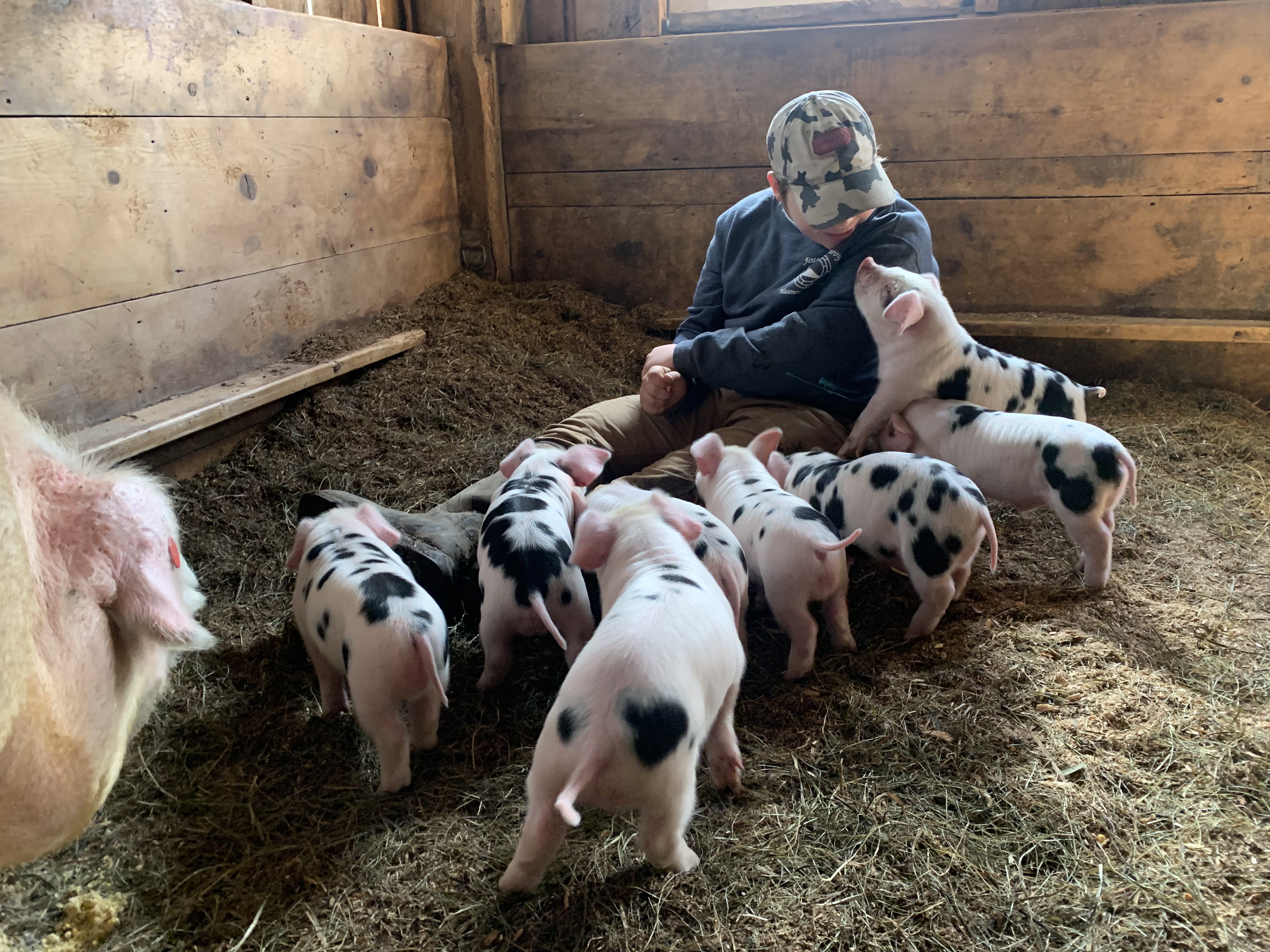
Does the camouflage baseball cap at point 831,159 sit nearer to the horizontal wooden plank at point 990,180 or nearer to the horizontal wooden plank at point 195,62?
the horizontal wooden plank at point 990,180

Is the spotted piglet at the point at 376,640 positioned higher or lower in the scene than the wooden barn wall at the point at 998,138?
lower

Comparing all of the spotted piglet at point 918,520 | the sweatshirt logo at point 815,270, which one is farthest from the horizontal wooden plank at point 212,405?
the spotted piglet at point 918,520

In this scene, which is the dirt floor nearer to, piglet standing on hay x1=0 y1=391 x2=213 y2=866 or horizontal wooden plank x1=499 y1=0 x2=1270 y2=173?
piglet standing on hay x1=0 y1=391 x2=213 y2=866

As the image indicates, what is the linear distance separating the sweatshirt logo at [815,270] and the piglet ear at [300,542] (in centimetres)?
189

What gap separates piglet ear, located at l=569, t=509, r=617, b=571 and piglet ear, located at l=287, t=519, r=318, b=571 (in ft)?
2.59

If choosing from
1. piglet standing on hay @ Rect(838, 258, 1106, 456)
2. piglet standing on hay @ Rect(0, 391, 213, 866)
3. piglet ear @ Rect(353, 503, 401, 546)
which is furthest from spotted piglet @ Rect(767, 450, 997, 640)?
piglet standing on hay @ Rect(0, 391, 213, 866)

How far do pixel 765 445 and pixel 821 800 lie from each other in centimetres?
126

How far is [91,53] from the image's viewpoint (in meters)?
Result: 2.79

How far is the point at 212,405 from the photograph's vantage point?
127 inches

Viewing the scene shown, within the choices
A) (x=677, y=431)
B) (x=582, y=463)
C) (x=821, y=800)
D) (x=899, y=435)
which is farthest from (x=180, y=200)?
(x=821, y=800)

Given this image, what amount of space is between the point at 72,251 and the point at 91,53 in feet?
2.14

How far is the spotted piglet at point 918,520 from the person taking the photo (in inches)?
91.1

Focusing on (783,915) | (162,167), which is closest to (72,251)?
(162,167)

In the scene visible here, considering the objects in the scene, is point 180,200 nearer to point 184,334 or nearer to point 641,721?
point 184,334
